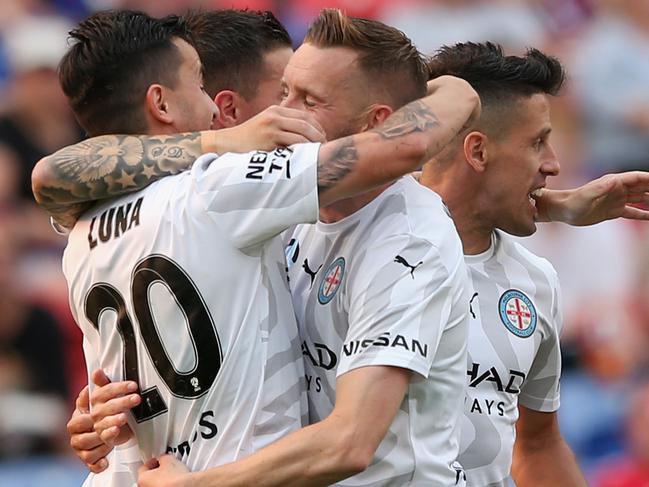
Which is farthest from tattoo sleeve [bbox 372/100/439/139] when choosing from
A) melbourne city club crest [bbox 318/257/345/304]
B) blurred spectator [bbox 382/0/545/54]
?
blurred spectator [bbox 382/0/545/54]

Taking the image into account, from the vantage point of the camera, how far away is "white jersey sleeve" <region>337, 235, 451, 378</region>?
3.28 metres

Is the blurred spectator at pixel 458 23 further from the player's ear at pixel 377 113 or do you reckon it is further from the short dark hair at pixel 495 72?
the player's ear at pixel 377 113

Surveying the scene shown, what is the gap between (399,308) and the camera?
3.31m

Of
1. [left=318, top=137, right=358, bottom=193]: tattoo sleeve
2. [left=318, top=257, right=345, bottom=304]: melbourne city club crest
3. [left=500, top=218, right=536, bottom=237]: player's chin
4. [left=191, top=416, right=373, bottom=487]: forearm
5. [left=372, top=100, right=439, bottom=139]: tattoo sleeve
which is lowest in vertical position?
[left=191, top=416, right=373, bottom=487]: forearm

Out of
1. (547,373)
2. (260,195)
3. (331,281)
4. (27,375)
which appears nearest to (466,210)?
(547,373)

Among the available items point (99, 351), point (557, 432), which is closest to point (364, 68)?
point (99, 351)

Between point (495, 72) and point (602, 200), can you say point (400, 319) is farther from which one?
point (495, 72)

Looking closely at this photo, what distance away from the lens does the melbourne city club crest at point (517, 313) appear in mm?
4430

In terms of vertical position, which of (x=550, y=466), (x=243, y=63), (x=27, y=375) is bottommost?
(x=550, y=466)

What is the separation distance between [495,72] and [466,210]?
1.76 ft

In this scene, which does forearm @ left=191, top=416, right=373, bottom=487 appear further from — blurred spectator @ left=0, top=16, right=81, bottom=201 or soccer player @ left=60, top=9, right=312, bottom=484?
blurred spectator @ left=0, top=16, right=81, bottom=201

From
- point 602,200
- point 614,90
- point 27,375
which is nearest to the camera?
point 602,200

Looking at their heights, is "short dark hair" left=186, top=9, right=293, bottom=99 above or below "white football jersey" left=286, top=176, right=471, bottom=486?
above

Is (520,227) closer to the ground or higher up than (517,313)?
higher up
